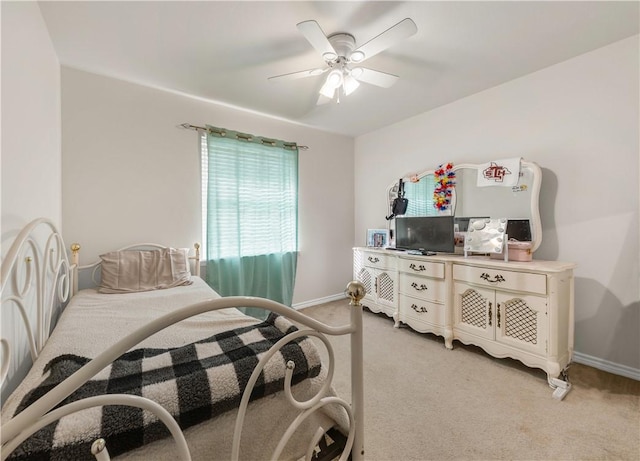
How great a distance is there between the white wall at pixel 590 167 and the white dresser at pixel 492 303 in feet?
0.96

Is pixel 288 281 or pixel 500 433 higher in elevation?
pixel 288 281

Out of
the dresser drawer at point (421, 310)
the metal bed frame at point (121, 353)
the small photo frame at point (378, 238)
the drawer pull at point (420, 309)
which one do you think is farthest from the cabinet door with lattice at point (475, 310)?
the metal bed frame at point (121, 353)

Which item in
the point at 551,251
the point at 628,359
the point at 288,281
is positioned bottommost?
the point at 628,359

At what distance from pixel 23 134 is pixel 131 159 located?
4.31ft

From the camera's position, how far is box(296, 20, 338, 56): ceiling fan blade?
1.46 metres

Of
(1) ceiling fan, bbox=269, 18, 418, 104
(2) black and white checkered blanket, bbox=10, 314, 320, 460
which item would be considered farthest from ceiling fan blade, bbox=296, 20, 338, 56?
(2) black and white checkered blanket, bbox=10, 314, 320, 460

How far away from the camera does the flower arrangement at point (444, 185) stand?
9.36 feet

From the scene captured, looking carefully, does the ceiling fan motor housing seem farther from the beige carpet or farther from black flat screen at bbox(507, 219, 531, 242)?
the beige carpet

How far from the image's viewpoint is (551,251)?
230 centimetres

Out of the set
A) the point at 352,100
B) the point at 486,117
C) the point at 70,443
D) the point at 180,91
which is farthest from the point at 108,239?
the point at 486,117

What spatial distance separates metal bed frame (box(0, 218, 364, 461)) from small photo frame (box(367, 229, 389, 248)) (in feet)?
8.53

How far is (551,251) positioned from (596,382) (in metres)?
0.97

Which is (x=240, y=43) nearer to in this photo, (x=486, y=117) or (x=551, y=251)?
(x=486, y=117)

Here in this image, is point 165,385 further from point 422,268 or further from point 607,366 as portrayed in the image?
point 607,366
